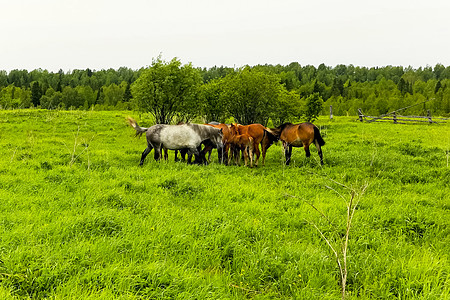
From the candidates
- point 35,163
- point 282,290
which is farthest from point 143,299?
point 35,163

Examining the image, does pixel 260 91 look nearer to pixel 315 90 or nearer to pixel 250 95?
pixel 250 95

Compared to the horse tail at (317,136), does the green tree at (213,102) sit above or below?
above

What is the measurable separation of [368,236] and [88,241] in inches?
186

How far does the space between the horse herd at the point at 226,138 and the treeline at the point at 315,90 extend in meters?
16.3

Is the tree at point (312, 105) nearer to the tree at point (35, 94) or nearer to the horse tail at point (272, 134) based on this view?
the horse tail at point (272, 134)

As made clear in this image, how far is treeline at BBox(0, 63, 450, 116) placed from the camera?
73.1 metres

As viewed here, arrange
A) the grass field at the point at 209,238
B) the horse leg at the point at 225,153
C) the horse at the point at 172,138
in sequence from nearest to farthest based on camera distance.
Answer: the grass field at the point at 209,238 < the horse at the point at 172,138 < the horse leg at the point at 225,153

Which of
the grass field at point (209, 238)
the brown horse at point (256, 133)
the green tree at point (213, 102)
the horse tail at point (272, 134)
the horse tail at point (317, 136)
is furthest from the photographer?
the green tree at point (213, 102)

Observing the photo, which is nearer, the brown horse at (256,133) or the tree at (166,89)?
the brown horse at (256,133)

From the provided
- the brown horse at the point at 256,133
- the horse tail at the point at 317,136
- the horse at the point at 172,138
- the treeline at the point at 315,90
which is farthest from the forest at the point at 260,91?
the horse at the point at 172,138

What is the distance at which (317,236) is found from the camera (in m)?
4.80

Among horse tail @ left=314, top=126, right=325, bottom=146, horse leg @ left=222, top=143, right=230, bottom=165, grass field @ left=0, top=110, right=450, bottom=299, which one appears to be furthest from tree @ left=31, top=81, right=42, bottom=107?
horse tail @ left=314, top=126, right=325, bottom=146

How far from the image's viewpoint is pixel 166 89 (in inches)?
758

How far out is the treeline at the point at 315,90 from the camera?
7306 centimetres
